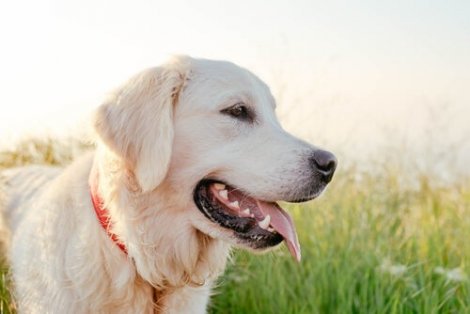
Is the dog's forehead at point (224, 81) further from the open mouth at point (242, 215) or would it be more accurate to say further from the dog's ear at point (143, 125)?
the open mouth at point (242, 215)

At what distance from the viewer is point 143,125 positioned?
11.6 feet

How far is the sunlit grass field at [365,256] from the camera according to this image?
518 cm

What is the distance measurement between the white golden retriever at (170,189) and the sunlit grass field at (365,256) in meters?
0.92

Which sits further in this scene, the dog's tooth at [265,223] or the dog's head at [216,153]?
the dog's tooth at [265,223]

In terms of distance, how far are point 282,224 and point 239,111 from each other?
0.56 metres

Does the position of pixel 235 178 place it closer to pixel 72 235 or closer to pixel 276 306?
pixel 72 235

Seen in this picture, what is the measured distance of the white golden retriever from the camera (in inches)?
140

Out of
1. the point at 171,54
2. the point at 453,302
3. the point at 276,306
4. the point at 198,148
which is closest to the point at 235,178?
the point at 198,148

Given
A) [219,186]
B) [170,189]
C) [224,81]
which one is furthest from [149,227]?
[224,81]

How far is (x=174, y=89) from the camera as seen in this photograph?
368 cm

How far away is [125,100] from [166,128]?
0.82ft

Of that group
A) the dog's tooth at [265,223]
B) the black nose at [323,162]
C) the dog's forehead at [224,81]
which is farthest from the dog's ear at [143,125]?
the black nose at [323,162]

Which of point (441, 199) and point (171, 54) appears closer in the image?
point (171, 54)

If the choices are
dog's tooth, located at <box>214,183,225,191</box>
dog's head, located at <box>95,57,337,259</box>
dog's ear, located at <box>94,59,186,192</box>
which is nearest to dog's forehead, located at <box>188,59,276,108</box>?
dog's head, located at <box>95,57,337,259</box>
